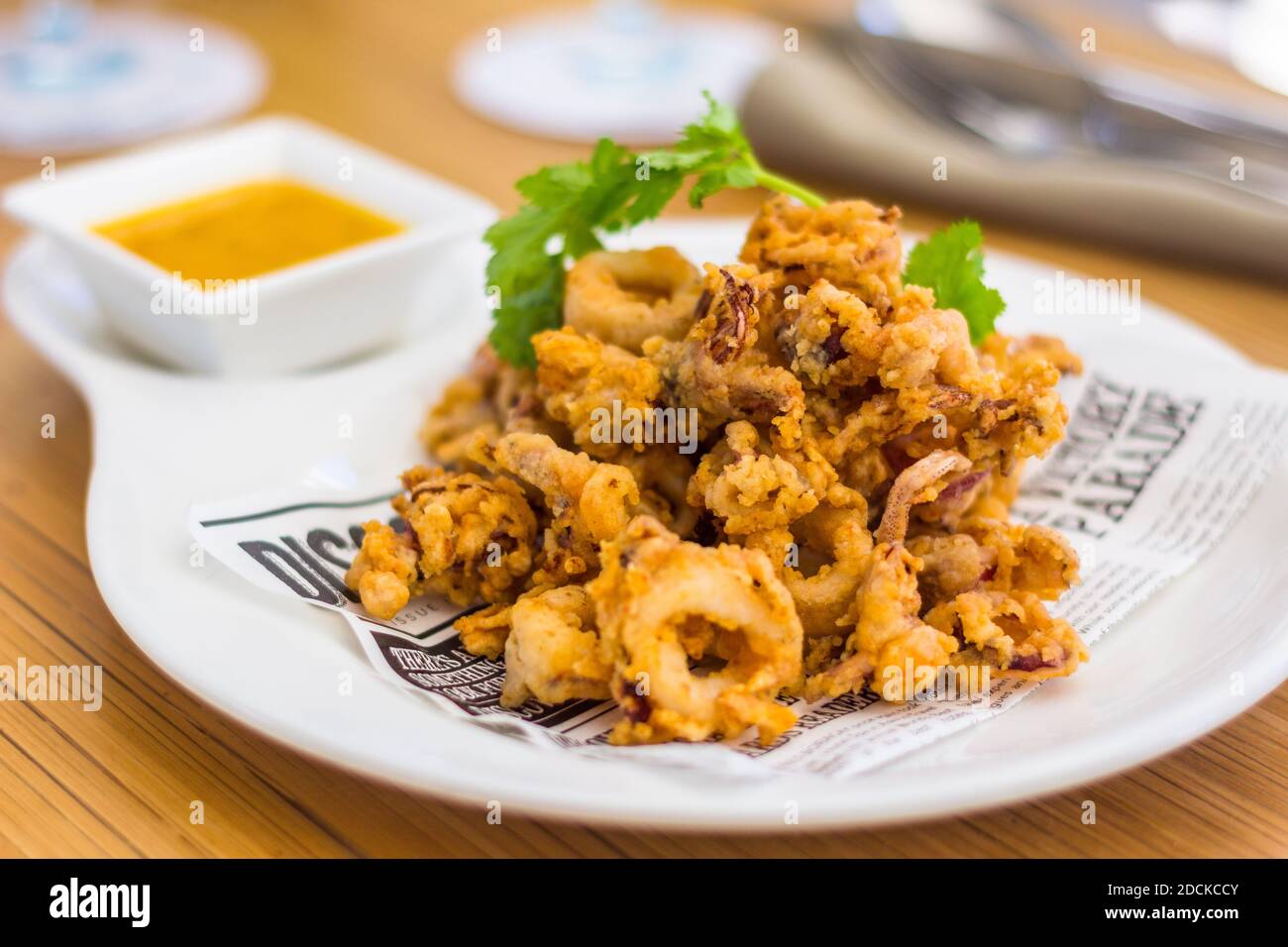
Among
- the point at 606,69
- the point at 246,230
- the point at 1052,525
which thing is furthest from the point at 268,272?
the point at 606,69

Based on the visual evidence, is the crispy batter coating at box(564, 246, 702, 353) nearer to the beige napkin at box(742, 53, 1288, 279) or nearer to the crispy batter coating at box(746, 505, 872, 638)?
the crispy batter coating at box(746, 505, 872, 638)

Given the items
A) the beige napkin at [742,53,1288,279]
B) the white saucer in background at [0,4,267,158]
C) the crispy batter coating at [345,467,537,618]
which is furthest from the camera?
the white saucer in background at [0,4,267,158]

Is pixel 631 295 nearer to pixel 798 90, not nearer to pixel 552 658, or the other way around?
pixel 552 658

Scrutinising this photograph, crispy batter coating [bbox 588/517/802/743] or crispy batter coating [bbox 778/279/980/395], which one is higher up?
crispy batter coating [bbox 778/279/980/395]

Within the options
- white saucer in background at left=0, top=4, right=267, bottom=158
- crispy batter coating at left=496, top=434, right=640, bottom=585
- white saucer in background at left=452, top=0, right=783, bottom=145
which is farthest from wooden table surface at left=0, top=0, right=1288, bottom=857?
white saucer in background at left=452, top=0, right=783, bottom=145

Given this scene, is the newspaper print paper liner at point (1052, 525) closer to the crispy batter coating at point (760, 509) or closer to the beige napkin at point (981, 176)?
the crispy batter coating at point (760, 509)

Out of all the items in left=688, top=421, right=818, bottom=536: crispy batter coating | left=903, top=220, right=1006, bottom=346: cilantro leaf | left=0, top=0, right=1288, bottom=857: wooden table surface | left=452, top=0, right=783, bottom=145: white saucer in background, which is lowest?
left=0, top=0, right=1288, bottom=857: wooden table surface
